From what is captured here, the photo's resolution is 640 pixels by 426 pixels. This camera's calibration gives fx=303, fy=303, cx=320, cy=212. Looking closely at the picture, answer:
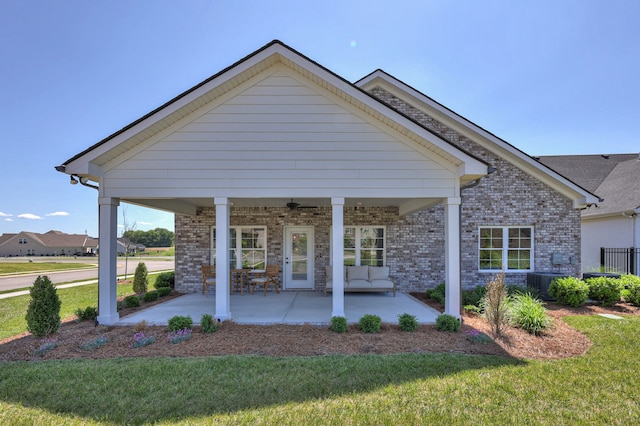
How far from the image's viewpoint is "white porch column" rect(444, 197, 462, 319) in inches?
255

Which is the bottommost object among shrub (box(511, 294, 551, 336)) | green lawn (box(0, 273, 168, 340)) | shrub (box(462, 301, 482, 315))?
green lawn (box(0, 273, 168, 340))

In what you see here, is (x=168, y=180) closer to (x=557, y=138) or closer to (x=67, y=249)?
(x=557, y=138)

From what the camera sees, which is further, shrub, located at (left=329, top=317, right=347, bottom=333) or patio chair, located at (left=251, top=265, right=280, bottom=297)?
patio chair, located at (left=251, top=265, right=280, bottom=297)

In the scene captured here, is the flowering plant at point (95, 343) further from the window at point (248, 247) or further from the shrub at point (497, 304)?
the shrub at point (497, 304)

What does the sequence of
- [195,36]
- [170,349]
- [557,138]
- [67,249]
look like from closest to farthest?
[170,349], [195,36], [557,138], [67,249]

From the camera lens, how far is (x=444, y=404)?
3.45 m

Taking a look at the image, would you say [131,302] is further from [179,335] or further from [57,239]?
[57,239]

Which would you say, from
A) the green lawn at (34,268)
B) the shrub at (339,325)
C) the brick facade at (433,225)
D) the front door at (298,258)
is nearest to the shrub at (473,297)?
the brick facade at (433,225)

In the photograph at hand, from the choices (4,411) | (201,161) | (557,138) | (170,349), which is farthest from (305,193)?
(557,138)

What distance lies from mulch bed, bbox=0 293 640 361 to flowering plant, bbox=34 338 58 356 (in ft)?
0.19

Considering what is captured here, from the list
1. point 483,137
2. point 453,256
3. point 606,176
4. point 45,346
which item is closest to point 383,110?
point 453,256

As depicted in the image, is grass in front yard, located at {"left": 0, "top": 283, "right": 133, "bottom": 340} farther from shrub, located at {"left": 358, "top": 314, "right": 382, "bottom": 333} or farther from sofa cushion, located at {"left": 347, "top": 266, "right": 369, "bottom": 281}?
sofa cushion, located at {"left": 347, "top": 266, "right": 369, "bottom": 281}

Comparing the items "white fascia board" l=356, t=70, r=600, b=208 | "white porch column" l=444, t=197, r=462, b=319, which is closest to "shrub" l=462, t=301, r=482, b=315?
"white porch column" l=444, t=197, r=462, b=319

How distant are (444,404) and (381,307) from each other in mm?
4564
